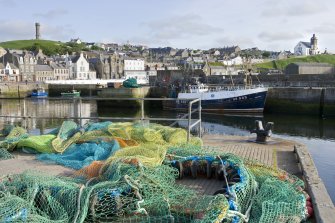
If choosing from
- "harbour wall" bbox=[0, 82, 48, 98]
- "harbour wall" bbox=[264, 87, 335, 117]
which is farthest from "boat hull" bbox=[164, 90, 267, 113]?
"harbour wall" bbox=[0, 82, 48, 98]

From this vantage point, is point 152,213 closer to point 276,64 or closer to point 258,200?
point 258,200

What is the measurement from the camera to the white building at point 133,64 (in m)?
100

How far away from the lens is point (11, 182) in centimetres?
427

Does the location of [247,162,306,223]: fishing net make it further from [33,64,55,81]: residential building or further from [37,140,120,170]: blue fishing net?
[33,64,55,81]: residential building

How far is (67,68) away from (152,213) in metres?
86.3

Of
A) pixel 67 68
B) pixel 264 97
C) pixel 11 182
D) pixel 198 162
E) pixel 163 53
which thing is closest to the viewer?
pixel 11 182

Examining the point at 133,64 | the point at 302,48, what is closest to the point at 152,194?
the point at 133,64

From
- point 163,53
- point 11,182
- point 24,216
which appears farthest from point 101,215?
point 163,53

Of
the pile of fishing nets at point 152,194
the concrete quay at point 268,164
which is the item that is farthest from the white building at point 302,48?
the pile of fishing nets at point 152,194

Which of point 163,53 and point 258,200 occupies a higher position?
point 163,53

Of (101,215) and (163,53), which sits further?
(163,53)

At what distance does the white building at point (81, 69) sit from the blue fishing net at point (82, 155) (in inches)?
3147

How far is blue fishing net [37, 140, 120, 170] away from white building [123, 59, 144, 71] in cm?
9237

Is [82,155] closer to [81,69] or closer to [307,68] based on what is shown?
[307,68]
